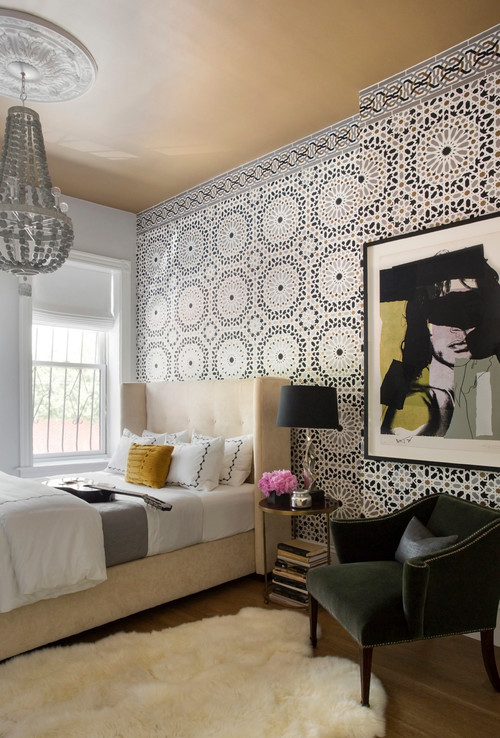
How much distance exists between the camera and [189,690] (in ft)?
7.47

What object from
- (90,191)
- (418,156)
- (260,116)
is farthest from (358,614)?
(90,191)

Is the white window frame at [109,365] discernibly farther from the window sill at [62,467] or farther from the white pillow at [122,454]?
the white pillow at [122,454]

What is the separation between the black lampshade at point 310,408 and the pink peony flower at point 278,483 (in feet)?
1.17

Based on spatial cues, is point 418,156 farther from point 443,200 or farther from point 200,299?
point 200,299

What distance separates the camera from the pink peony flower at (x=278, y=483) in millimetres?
3338

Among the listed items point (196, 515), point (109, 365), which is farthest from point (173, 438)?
point (109, 365)

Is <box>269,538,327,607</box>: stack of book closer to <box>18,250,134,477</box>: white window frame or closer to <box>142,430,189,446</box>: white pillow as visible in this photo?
<box>142,430,189,446</box>: white pillow

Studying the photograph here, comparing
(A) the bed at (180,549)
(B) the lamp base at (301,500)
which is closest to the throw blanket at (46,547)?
(A) the bed at (180,549)

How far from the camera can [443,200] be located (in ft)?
9.75

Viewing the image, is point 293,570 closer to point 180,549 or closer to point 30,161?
point 180,549

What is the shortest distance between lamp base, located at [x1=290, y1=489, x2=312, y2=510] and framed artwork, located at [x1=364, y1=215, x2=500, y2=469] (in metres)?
0.45

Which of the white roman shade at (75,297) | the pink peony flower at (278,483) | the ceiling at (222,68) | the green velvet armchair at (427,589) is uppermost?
the ceiling at (222,68)

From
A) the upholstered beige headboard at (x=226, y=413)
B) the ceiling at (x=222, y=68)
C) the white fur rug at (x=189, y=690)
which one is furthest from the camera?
the upholstered beige headboard at (x=226, y=413)

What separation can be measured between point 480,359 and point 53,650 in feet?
8.63
